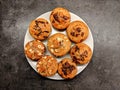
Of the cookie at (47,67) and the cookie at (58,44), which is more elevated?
the cookie at (58,44)

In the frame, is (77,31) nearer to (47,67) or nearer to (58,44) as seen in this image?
(58,44)

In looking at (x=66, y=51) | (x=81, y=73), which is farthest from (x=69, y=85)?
(x=66, y=51)

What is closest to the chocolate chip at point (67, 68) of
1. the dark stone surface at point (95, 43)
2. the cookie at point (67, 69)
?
the cookie at point (67, 69)

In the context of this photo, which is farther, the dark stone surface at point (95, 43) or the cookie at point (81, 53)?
the dark stone surface at point (95, 43)

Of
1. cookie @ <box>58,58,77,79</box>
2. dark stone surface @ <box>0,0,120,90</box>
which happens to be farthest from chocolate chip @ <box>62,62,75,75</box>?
dark stone surface @ <box>0,0,120,90</box>

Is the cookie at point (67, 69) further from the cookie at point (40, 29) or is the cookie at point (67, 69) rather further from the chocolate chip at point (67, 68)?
the cookie at point (40, 29)

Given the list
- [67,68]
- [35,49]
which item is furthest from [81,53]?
[35,49]

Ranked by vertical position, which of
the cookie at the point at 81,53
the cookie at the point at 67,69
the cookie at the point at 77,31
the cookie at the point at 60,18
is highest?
the cookie at the point at 60,18
